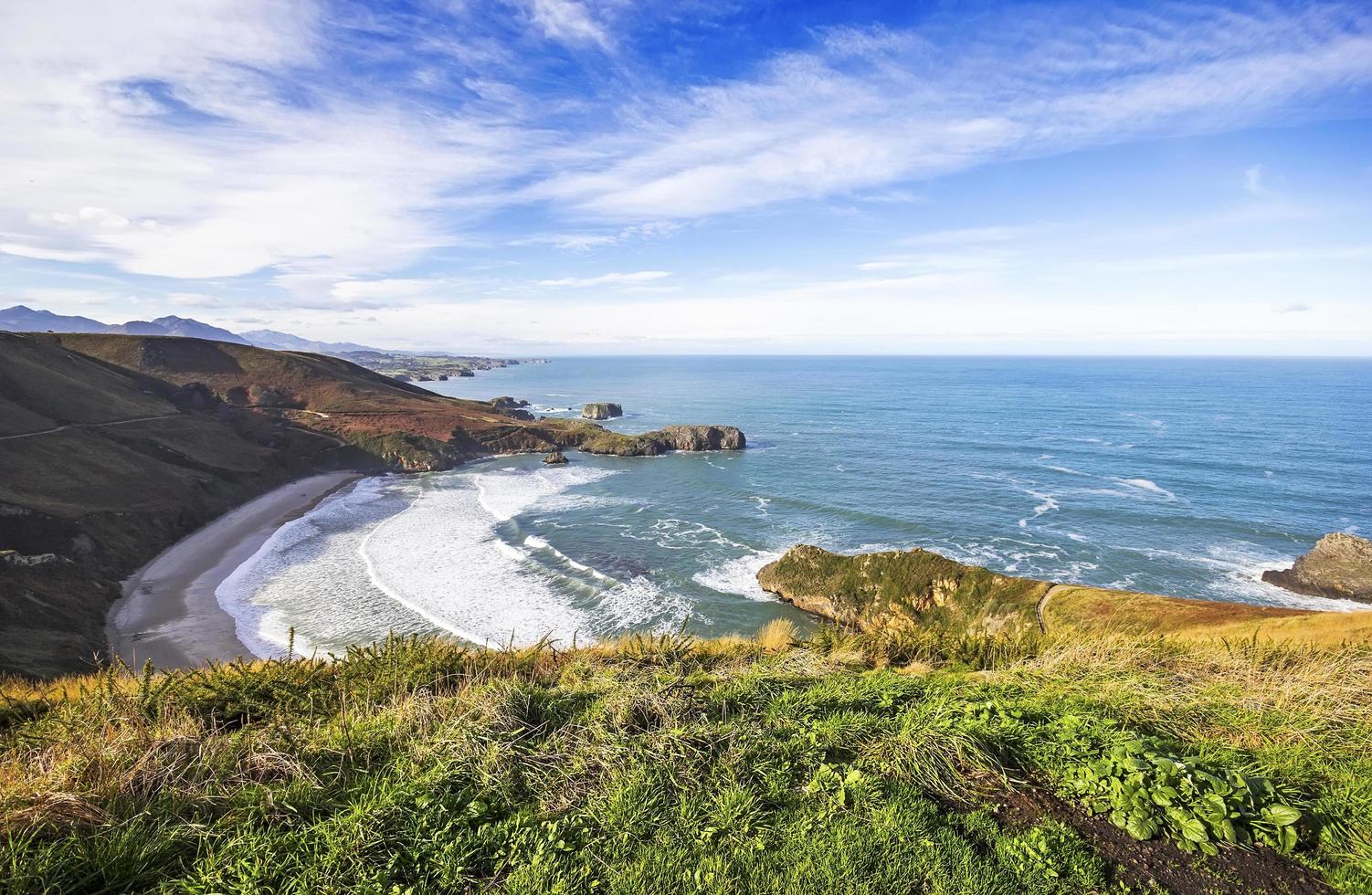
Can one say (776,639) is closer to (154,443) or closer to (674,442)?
(674,442)

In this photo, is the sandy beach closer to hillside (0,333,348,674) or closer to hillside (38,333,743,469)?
hillside (0,333,348,674)

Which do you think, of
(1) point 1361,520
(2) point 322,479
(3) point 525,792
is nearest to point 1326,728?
(3) point 525,792

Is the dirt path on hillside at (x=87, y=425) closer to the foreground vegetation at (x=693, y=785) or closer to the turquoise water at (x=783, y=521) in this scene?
the turquoise water at (x=783, y=521)

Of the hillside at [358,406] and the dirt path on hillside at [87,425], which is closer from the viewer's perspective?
the dirt path on hillside at [87,425]

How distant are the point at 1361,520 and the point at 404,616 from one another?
60932 mm

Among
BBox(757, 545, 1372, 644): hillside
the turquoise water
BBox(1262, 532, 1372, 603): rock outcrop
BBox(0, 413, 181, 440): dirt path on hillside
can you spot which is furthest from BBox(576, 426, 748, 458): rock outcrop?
BBox(1262, 532, 1372, 603): rock outcrop

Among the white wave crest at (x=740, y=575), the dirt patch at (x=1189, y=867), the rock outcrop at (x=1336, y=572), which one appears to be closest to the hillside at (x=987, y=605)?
the white wave crest at (x=740, y=575)

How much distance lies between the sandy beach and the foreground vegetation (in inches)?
688

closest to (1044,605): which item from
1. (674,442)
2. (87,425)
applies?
(674,442)

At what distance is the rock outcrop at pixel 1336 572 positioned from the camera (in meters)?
28.2

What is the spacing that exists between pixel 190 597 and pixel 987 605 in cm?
3820

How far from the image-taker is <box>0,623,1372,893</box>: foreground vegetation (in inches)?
172

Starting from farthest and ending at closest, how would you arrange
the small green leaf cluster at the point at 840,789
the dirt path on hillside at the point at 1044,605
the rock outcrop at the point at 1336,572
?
1. the rock outcrop at the point at 1336,572
2. the dirt path on hillside at the point at 1044,605
3. the small green leaf cluster at the point at 840,789

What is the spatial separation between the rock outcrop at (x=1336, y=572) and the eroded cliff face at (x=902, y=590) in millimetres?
19168
